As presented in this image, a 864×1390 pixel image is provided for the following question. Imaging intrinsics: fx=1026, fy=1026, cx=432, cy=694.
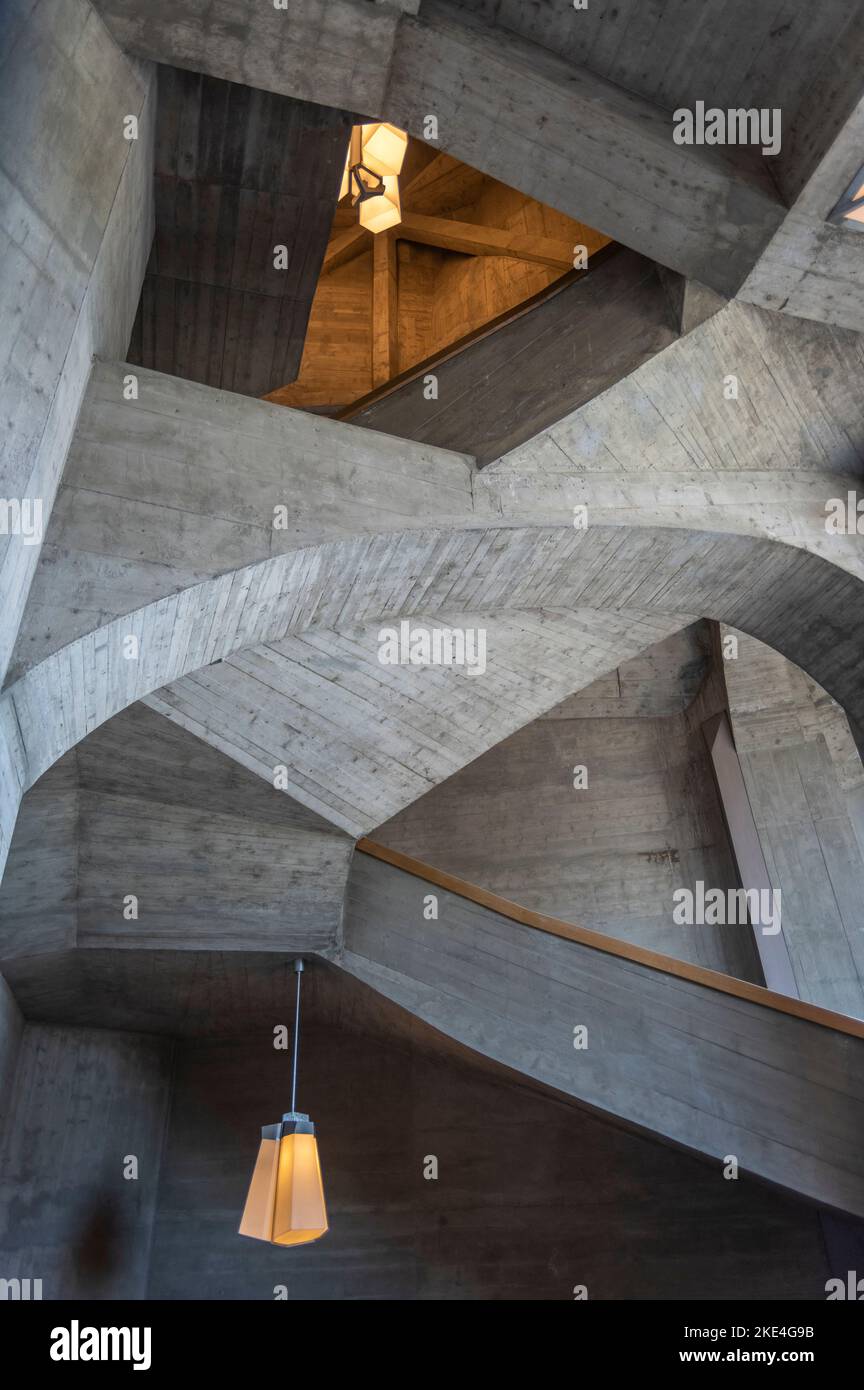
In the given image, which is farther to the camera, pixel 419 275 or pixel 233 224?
pixel 419 275

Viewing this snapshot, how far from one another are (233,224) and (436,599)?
10.2ft

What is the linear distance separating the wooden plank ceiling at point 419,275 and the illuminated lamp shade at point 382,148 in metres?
3.71

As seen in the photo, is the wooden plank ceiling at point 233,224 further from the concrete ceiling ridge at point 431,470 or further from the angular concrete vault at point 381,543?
the concrete ceiling ridge at point 431,470

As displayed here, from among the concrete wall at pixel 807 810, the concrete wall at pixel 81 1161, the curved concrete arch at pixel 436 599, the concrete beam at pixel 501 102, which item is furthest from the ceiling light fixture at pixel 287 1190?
the concrete beam at pixel 501 102

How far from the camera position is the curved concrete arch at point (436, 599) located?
477 centimetres

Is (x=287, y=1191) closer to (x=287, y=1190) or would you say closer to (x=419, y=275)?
(x=287, y=1190)

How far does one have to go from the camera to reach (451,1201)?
10.2 meters

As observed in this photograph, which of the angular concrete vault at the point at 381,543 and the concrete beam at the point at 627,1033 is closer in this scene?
the angular concrete vault at the point at 381,543

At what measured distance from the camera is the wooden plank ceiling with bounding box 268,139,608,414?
44.0ft

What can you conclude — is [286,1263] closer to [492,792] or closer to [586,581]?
[492,792]

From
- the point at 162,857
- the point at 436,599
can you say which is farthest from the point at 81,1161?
the point at 436,599

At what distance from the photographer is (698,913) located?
40.7 feet

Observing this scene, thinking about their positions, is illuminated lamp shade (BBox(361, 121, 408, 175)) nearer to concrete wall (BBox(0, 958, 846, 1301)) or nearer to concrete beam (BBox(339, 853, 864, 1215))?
concrete beam (BBox(339, 853, 864, 1215))
